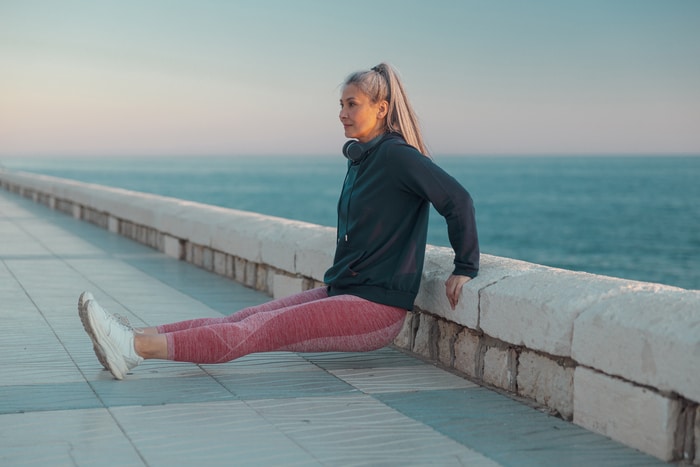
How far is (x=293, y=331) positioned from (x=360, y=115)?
3.90ft

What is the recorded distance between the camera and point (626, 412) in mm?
3879

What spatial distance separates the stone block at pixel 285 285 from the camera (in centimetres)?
730

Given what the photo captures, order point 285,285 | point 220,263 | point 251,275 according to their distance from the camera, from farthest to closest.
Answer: point 220,263 < point 251,275 < point 285,285

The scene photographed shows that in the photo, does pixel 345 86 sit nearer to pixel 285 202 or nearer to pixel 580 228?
pixel 580 228

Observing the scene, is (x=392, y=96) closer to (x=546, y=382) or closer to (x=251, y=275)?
(x=546, y=382)

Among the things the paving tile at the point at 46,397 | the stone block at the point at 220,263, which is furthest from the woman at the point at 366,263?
the stone block at the point at 220,263

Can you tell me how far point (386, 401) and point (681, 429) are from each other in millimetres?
1372

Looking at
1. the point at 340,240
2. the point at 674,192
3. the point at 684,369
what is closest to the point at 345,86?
the point at 340,240

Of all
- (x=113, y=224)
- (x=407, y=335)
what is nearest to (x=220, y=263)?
(x=407, y=335)

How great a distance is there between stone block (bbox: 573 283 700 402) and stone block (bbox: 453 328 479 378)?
3.02 ft

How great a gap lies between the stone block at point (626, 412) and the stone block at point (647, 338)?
6 centimetres

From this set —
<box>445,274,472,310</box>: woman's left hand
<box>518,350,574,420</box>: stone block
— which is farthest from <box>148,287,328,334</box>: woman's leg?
<box>518,350,574,420</box>: stone block

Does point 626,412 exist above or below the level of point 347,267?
below

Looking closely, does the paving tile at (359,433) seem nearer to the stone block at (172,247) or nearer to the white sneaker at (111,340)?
the white sneaker at (111,340)
